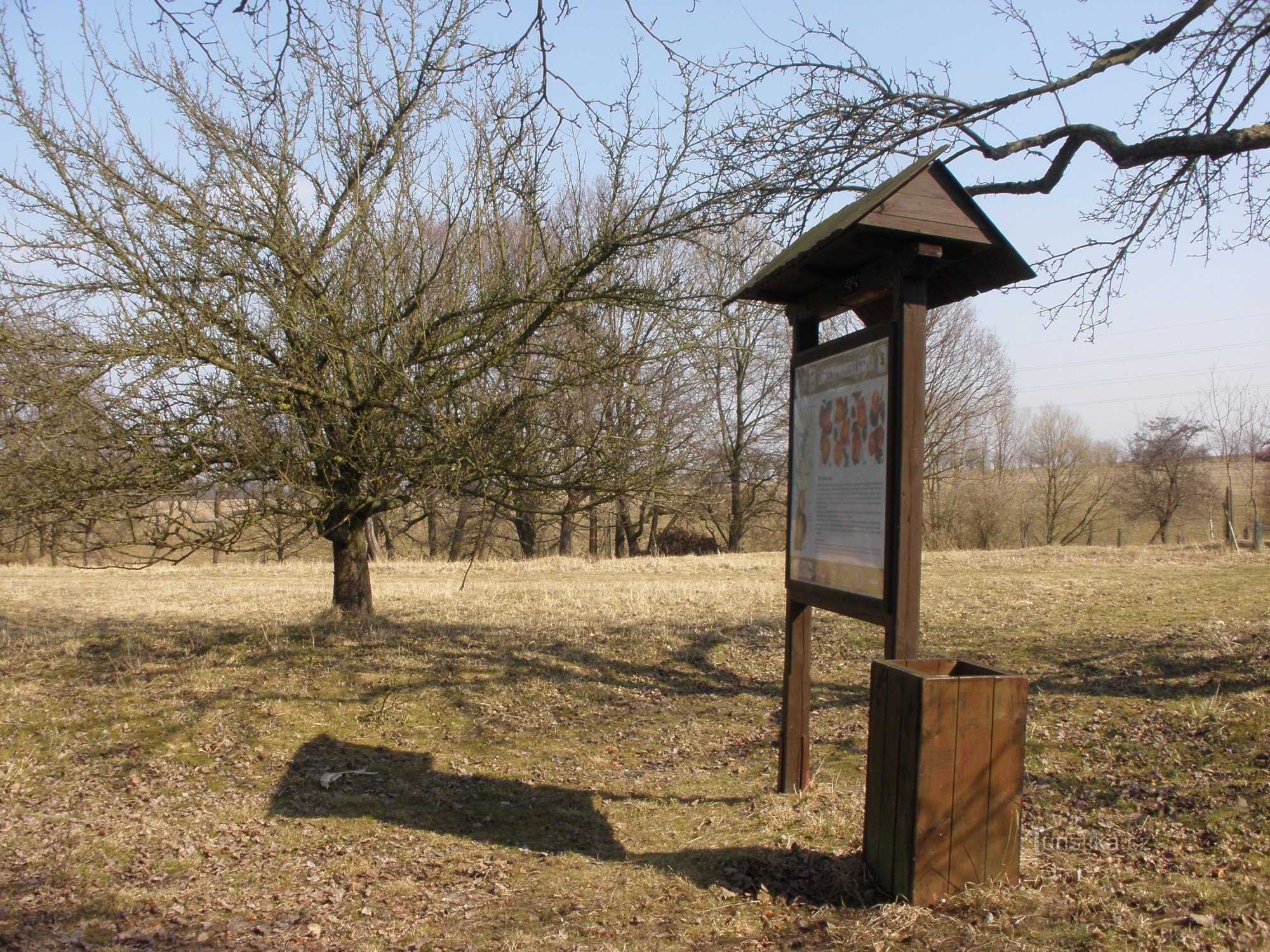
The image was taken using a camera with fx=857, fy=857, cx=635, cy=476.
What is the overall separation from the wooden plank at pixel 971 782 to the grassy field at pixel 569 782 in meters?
0.15

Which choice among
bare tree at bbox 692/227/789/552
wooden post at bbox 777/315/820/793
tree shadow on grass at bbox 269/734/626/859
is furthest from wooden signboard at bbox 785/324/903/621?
bare tree at bbox 692/227/789/552

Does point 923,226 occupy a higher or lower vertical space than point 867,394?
higher

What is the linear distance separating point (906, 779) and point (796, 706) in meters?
1.55

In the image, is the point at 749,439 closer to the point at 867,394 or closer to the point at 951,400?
the point at 951,400

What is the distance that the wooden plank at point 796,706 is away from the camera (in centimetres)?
527

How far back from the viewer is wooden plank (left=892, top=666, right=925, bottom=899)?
12.0ft

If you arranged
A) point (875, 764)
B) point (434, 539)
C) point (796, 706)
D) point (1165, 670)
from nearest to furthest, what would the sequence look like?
point (875, 764) → point (796, 706) → point (1165, 670) → point (434, 539)

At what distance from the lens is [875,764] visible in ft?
13.2

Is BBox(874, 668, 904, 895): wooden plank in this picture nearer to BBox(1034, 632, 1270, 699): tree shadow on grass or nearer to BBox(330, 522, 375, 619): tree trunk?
BBox(1034, 632, 1270, 699): tree shadow on grass

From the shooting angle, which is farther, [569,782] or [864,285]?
[569,782]

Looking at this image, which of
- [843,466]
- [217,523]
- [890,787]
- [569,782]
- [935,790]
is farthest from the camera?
[217,523]

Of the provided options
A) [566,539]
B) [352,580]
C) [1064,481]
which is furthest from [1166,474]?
[352,580]

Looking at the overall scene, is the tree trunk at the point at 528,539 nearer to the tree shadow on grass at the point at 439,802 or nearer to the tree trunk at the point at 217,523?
the tree trunk at the point at 217,523

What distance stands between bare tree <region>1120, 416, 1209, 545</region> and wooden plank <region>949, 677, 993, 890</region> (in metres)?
37.8
